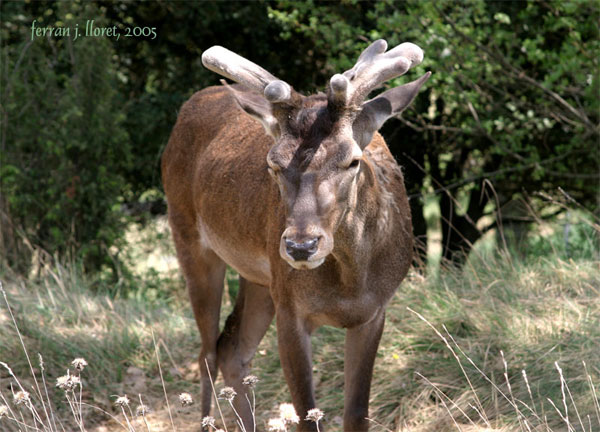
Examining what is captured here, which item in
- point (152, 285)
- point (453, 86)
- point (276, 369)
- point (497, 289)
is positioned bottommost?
point (152, 285)

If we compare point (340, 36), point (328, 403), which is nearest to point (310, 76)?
point (340, 36)

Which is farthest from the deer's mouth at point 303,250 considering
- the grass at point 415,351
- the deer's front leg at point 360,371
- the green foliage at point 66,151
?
the green foliage at point 66,151

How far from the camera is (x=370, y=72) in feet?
13.8

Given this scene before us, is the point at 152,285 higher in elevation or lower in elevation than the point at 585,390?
lower

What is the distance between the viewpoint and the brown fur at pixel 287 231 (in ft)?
12.9

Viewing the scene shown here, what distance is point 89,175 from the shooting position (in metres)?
8.73

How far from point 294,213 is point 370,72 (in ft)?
2.89

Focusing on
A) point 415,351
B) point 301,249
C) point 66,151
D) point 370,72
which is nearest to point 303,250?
point 301,249

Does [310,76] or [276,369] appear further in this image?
[310,76]

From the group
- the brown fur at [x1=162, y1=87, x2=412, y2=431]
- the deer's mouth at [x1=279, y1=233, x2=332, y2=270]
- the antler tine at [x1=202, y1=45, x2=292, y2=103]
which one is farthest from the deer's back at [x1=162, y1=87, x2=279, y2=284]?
the deer's mouth at [x1=279, y1=233, x2=332, y2=270]

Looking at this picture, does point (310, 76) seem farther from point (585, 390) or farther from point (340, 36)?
point (585, 390)

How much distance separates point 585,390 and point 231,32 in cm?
610

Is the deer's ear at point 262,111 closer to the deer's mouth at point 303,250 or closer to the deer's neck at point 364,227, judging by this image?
the deer's neck at point 364,227

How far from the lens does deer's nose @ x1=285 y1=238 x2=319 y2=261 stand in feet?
11.9
